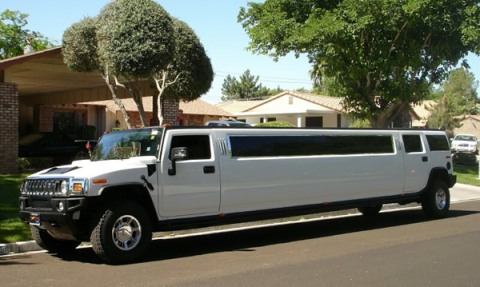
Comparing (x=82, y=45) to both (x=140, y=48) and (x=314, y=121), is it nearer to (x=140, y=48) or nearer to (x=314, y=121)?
(x=140, y=48)

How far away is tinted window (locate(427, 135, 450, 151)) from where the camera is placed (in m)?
13.2

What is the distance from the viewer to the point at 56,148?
71.7 ft

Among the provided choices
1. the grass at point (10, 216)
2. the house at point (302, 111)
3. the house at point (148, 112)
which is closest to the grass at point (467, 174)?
the house at point (302, 111)

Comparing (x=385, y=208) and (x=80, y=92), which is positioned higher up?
(x=80, y=92)

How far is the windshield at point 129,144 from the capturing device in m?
8.79

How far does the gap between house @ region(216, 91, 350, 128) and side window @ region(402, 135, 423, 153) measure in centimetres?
2710

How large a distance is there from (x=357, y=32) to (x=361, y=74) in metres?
1.91

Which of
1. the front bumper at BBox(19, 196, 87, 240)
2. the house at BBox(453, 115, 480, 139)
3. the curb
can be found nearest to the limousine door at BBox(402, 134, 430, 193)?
the front bumper at BBox(19, 196, 87, 240)

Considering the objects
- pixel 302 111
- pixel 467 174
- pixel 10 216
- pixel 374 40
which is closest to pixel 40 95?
pixel 302 111

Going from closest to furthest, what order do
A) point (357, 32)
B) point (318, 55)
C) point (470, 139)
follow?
point (357, 32)
point (318, 55)
point (470, 139)

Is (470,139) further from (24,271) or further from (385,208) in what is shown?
(24,271)

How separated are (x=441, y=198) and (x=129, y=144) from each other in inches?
302

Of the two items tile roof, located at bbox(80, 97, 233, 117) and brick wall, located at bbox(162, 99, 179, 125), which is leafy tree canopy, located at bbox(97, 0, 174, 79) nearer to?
brick wall, located at bbox(162, 99, 179, 125)

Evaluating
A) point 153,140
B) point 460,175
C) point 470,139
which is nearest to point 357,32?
point 460,175
